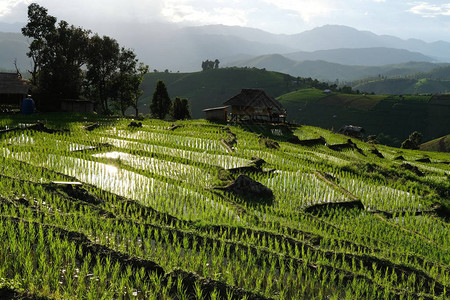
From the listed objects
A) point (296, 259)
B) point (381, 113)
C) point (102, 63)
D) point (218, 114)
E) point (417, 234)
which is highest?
point (102, 63)

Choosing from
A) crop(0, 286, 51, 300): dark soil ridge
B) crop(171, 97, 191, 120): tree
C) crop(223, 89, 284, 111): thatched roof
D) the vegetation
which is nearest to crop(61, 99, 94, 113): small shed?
the vegetation

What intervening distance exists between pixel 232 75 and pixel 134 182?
523 feet

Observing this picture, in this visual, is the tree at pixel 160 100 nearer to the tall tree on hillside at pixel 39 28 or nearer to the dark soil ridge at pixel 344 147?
the tall tree on hillside at pixel 39 28

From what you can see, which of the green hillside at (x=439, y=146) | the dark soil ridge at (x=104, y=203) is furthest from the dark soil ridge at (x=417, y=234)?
the green hillside at (x=439, y=146)

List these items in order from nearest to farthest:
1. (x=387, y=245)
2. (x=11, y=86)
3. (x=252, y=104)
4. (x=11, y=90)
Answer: (x=387, y=245)
(x=11, y=90)
(x=11, y=86)
(x=252, y=104)

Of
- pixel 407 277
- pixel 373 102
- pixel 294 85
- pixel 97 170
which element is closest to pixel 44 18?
pixel 97 170

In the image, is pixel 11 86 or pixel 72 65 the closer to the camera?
pixel 11 86

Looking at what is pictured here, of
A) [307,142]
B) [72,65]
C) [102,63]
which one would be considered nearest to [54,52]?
[72,65]

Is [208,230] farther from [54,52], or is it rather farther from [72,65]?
[54,52]

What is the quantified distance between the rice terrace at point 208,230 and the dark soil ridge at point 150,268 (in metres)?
0.02

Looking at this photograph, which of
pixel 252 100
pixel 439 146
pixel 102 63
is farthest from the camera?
pixel 439 146

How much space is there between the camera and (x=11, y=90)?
29094 millimetres

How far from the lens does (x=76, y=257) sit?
531 cm

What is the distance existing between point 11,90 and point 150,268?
Result: 30.7 m
